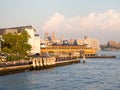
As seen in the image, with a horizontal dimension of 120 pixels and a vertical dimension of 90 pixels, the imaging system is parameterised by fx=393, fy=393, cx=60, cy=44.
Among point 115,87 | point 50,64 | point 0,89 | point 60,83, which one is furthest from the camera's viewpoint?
point 50,64

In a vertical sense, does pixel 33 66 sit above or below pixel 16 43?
below

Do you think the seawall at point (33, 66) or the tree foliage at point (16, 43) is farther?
the tree foliage at point (16, 43)

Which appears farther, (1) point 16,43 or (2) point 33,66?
(1) point 16,43

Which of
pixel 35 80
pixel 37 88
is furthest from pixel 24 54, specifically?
pixel 37 88

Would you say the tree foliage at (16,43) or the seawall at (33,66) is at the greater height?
the tree foliage at (16,43)

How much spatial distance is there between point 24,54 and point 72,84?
47.7 m

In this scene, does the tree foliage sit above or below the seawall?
above

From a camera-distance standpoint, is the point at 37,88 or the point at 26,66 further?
the point at 26,66

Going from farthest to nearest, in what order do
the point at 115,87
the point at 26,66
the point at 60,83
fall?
the point at 26,66 → the point at 60,83 → the point at 115,87

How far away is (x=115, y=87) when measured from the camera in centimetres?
5491

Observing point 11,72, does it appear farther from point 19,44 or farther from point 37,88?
point 19,44

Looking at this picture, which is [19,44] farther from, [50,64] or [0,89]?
[0,89]

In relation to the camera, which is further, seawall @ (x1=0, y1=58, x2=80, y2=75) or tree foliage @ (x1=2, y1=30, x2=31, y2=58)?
tree foliage @ (x1=2, y1=30, x2=31, y2=58)

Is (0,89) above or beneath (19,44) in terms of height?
beneath
